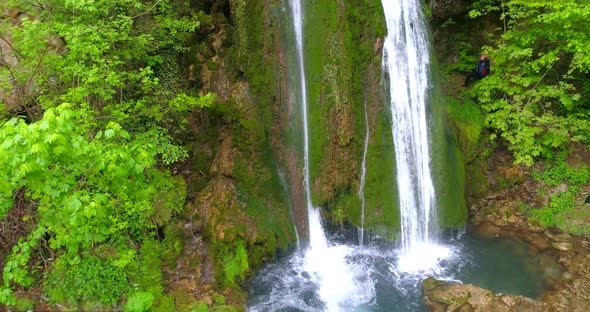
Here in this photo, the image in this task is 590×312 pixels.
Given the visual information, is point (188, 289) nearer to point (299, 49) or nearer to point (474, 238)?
point (299, 49)

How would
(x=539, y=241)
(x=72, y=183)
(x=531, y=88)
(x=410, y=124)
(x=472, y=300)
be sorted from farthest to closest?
1. (x=531, y=88)
2. (x=539, y=241)
3. (x=410, y=124)
4. (x=472, y=300)
5. (x=72, y=183)

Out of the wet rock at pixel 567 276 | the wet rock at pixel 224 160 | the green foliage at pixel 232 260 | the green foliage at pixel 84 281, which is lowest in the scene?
the wet rock at pixel 567 276

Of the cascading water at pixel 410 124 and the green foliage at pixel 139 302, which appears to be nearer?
the green foliage at pixel 139 302

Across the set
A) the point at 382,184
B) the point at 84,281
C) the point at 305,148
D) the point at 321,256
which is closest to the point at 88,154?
the point at 84,281

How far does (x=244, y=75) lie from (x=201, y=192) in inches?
98.3

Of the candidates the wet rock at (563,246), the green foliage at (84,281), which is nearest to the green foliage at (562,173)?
the wet rock at (563,246)

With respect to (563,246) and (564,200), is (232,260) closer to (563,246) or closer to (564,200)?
(563,246)

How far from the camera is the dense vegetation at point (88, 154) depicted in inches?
153

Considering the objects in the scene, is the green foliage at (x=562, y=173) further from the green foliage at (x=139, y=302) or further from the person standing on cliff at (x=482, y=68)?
the green foliage at (x=139, y=302)

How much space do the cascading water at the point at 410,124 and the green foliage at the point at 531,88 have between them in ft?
7.03

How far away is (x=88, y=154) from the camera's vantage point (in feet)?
13.3

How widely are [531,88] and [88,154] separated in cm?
1037

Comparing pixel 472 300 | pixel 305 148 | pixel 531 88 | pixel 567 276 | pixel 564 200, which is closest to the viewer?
pixel 472 300

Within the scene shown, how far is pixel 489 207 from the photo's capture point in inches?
365
